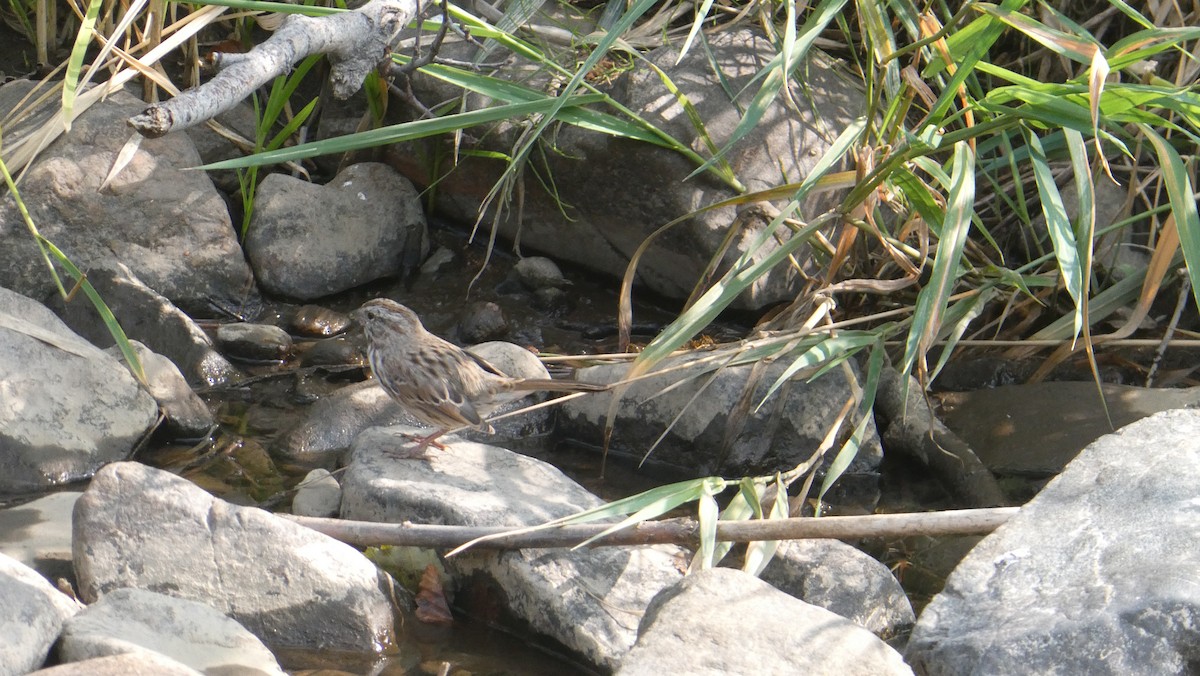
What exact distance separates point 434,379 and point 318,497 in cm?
63

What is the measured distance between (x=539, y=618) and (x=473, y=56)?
3.55 meters

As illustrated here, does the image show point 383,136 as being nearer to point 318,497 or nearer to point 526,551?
point 318,497

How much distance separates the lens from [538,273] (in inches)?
257

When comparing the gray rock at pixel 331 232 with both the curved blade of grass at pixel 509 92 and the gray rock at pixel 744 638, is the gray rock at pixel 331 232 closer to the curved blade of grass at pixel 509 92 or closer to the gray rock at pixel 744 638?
the curved blade of grass at pixel 509 92

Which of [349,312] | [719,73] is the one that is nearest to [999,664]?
[719,73]

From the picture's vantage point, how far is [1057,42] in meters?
3.97

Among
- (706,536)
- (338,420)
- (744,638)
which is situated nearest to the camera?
(744,638)

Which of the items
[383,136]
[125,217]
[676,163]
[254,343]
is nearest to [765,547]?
[383,136]

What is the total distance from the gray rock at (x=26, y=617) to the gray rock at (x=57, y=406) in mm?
1356

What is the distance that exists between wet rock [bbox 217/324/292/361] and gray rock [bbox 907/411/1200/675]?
3564 mm

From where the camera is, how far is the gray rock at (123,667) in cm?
305

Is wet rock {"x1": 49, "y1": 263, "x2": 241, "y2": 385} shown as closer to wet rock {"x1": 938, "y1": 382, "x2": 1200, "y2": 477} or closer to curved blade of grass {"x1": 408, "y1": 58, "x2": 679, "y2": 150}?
curved blade of grass {"x1": 408, "y1": 58, "x2": 679, "y2": 150}

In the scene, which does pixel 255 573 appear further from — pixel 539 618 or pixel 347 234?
pixel 347 234

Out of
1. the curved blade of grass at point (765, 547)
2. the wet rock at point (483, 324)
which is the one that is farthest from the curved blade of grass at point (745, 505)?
the wet rock at point (483, 324)
